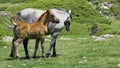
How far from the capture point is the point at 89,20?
84.9 m

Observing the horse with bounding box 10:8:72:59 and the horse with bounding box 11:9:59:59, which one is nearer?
the horse with bounding box 11:9:59:59

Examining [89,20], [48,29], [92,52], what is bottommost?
[89,20]

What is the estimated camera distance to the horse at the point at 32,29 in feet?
71.3

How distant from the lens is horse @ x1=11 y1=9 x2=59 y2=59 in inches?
855

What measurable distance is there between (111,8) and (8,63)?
87523mm

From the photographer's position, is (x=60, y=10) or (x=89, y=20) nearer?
(x=60, y=10)

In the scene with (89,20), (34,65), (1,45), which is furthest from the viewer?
(89,20)

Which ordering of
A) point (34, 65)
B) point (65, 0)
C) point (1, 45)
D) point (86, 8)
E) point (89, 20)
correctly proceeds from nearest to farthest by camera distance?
1. point (34, 65)
2. point (1, 45)
3. point (89, 20)
4. point (86, 8)
5. point (65, 0)

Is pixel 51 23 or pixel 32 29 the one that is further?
pixel 51 23

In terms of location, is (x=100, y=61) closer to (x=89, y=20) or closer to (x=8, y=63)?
(x=8, y=63)

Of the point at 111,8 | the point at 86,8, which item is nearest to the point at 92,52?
the point at 86,8

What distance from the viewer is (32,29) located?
21.9 metres

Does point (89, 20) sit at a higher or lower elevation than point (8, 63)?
lower

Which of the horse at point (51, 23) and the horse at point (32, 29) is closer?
the horse at point (32, 29)
